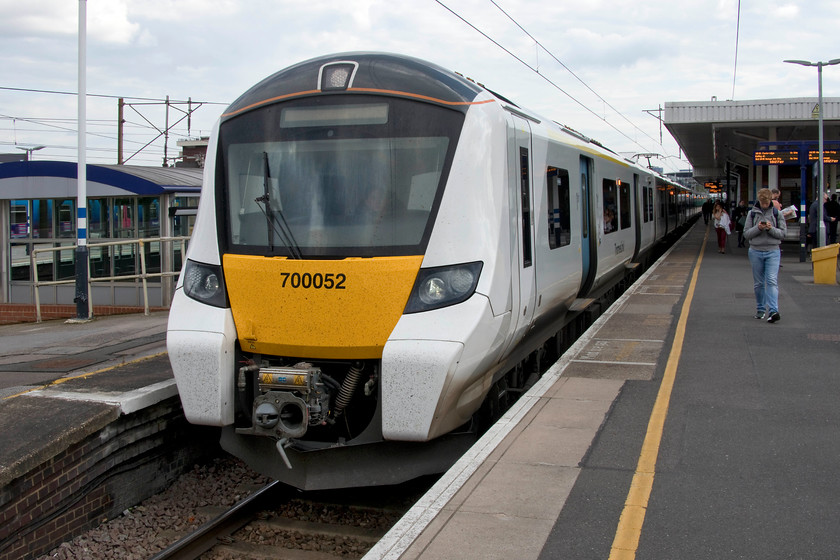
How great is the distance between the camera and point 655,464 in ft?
15.7

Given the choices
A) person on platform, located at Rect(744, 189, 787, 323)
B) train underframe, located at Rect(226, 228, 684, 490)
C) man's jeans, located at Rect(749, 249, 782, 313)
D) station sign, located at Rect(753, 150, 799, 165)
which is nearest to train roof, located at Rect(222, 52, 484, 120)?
train underframe, located at Rect(226, 228, 684, 490)

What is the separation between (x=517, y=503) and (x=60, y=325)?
10308 mm

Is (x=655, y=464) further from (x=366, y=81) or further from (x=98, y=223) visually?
(x=98, y=223)

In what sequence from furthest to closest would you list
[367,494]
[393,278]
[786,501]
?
[367,494] < [393,278] < [786,501]

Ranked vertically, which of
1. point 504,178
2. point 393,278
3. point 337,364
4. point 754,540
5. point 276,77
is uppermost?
point 276,77

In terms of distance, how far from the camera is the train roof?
5.49 m

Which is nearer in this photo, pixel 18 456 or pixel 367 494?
pixel 18 456

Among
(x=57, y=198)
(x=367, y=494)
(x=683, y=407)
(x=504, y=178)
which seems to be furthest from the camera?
(x=57, y=198)

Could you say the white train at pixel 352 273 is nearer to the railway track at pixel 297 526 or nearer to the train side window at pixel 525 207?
the train side window at pixel 525 207

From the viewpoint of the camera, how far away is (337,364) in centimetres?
535

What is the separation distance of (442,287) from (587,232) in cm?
510

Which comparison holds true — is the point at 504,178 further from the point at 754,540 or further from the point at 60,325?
the point at 60,325

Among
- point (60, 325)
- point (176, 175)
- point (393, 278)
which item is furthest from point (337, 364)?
point (176, 175)

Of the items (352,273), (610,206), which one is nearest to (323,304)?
(352,273)
